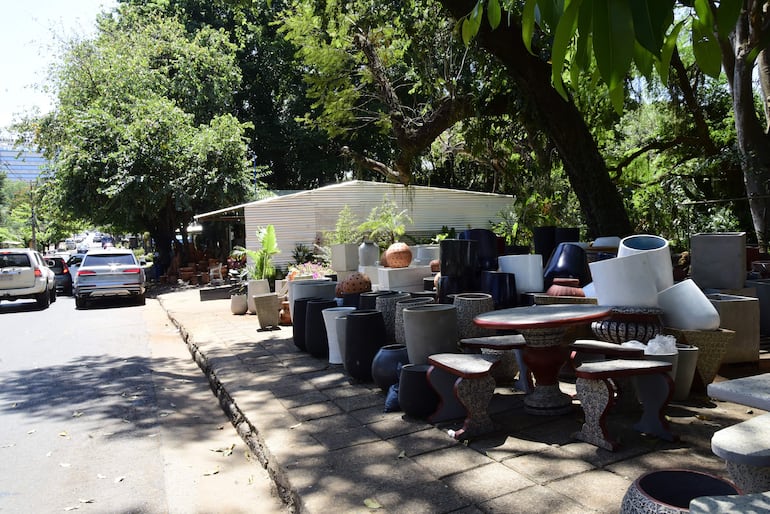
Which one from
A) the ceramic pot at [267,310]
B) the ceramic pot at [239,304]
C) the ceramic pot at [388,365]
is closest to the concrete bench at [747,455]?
the ceramic pot at [388,365]

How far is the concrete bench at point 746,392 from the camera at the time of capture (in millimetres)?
2047

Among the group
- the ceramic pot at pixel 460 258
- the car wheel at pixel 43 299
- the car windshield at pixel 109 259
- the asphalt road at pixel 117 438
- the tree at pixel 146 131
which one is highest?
the tree at pixel 146 131

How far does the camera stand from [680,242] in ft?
43.8

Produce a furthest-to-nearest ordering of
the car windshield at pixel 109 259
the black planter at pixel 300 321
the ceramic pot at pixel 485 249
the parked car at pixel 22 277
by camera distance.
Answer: the car windshield at pixel 109 259 → the parked car at pixel 22 277 → the black planter at pixel 300 321 → the ceramic pot at pixel 485 249

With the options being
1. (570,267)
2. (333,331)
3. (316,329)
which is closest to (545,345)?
(570,267)

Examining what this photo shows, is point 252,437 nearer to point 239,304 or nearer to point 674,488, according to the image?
point 674,488

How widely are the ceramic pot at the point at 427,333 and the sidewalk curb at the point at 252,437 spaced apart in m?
1.54

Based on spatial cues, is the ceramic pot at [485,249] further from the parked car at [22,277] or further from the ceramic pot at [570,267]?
the parked car at [22,277]

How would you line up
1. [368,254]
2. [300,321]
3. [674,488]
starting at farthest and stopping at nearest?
[368,254] → [300,321] → [674,488]

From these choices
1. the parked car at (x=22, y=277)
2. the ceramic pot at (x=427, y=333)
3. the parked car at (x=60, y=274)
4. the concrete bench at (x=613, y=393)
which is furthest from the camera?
the parked car at (x=60, y=274)

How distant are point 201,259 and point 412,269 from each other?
2139 cm

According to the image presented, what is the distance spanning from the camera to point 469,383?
4.10 metres

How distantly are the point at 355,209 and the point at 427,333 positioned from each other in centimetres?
1667

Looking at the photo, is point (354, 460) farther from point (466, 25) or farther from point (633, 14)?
point (633, 14)
